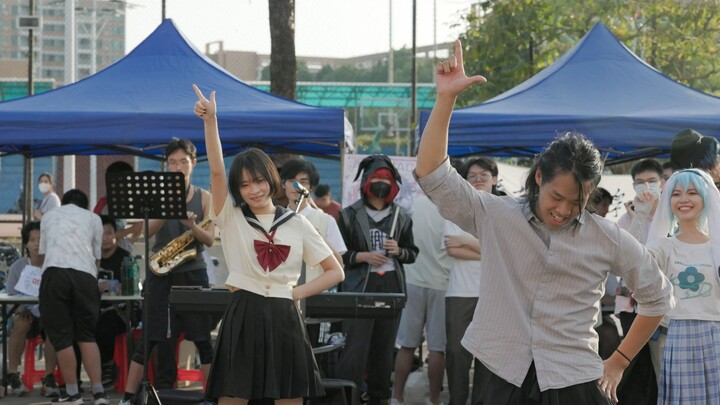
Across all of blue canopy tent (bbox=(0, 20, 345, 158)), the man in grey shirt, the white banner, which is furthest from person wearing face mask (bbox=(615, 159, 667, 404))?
the white banner

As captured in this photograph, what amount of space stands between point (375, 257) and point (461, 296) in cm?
73

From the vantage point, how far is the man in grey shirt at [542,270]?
3.65 meters

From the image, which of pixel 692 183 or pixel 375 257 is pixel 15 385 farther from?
pixel 692 183

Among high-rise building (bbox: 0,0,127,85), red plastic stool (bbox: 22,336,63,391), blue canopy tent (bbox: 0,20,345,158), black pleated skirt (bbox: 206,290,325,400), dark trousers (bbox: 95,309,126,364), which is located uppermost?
high-rise building (bbox: 0,0,127,85)

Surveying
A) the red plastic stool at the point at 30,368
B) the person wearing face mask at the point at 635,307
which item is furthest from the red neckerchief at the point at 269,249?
the red plastic stool at the point at 30,368

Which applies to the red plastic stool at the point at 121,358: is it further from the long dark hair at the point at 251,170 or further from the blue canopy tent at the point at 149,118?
the long dark hair at the point at 251,170

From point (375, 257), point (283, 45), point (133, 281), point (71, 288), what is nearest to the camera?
point (375, 257)

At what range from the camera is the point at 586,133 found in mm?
9172

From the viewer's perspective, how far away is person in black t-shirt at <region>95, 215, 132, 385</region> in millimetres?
9952

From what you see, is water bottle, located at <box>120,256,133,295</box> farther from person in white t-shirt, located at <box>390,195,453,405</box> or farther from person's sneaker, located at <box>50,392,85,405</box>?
person in white t-shirt, located at <box>390,195,453,405</box>

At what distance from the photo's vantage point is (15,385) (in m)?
9.70

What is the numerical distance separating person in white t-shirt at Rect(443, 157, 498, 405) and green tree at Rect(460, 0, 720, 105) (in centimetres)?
943

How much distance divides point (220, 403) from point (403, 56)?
35248mm

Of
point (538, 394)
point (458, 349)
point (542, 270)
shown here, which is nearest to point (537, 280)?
point (542, 270)
